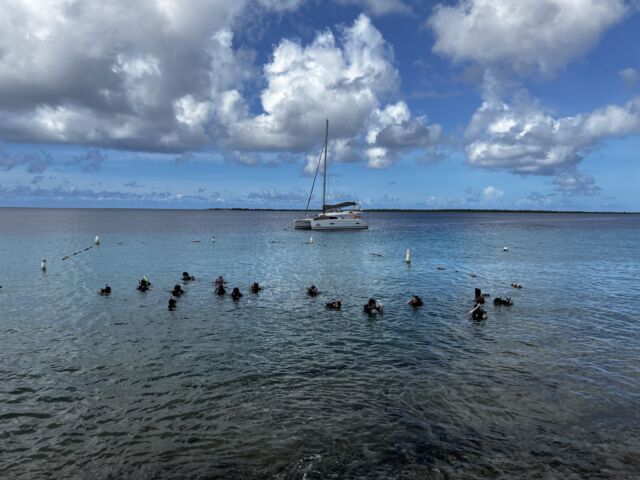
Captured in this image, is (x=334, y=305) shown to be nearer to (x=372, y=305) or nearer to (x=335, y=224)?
(x=372, y=305)

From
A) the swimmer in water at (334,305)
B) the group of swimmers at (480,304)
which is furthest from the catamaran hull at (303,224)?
the swimmer in water at (334,305)

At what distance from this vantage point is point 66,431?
13984 millimetres

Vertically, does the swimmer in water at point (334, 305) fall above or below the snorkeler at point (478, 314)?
below

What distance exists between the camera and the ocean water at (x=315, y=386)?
491 inches

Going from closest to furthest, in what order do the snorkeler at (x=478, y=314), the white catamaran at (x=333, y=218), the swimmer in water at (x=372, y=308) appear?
the snorkeler at (x=478, y=314)
the swimmer in water at (x=372, y=308)
the white catamaran at (x=333, y=218)

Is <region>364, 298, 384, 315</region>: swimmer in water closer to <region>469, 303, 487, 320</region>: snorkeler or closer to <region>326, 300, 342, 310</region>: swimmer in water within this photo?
<region>326, 300, 342, 310</region>: swimmer in water

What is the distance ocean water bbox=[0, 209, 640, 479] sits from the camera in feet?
40.9

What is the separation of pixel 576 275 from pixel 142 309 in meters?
45.4

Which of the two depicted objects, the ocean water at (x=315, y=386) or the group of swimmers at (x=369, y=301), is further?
the group of swimmers at (x=369, y=301)

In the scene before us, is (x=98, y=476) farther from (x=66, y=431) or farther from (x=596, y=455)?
(x=596, y=455)

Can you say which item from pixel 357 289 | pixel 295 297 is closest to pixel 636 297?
pixel 357 289

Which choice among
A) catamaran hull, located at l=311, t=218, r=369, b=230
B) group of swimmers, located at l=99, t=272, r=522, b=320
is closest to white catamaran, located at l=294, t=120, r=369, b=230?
catamaran hull, located at l=311, t=218, r=369, b=230

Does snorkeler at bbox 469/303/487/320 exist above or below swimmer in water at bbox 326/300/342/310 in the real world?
above

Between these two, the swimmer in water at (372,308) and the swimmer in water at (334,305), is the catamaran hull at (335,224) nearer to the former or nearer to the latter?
the swimmer in water at (334,305)
